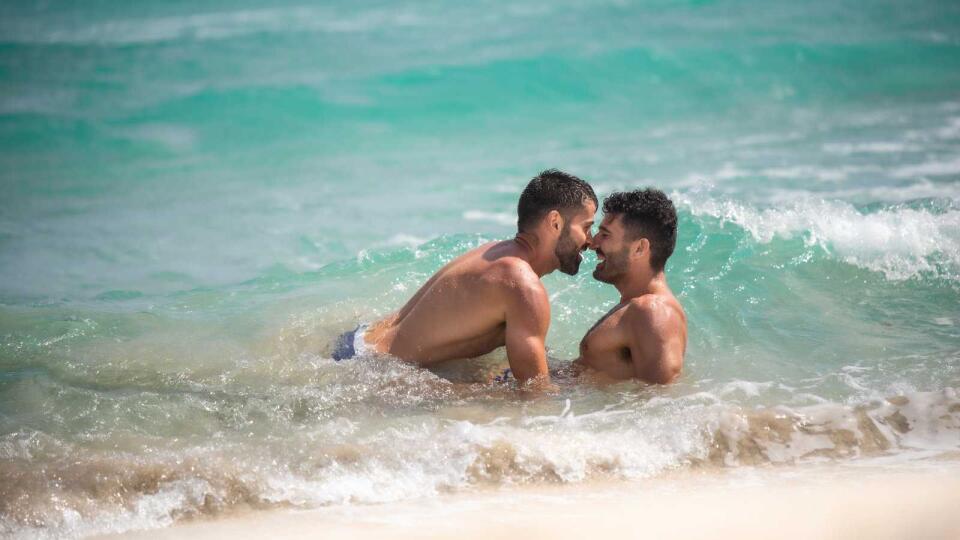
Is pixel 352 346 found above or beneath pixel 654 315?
→ beneath

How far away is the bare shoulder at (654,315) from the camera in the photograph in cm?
507

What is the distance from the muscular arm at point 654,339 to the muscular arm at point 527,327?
19.6 inches

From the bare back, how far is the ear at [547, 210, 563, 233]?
0.21m

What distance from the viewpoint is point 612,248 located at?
210 inches

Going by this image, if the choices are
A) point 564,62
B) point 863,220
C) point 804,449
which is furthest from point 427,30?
point 804,449

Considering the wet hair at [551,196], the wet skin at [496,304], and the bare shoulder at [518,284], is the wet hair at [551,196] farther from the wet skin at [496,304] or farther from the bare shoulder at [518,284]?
the bare shoulder at [518,284]

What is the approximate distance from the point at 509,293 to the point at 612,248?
2.37 ft

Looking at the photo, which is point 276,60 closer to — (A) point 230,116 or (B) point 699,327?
(A) point 230,116

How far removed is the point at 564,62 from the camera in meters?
17.4

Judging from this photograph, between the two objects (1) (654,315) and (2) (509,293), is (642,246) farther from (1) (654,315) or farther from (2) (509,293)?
(2) (509,293)

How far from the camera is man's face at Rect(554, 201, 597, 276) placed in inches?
208

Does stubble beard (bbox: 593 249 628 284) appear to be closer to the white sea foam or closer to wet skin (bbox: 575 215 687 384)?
wet skin (bbox: 575 215 687 384)

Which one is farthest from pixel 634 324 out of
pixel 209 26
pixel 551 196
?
pixel 209 26

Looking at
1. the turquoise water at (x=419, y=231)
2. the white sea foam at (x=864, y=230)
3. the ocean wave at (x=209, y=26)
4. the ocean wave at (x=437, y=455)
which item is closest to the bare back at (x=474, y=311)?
the turquoise water at (x=419, y=231)
